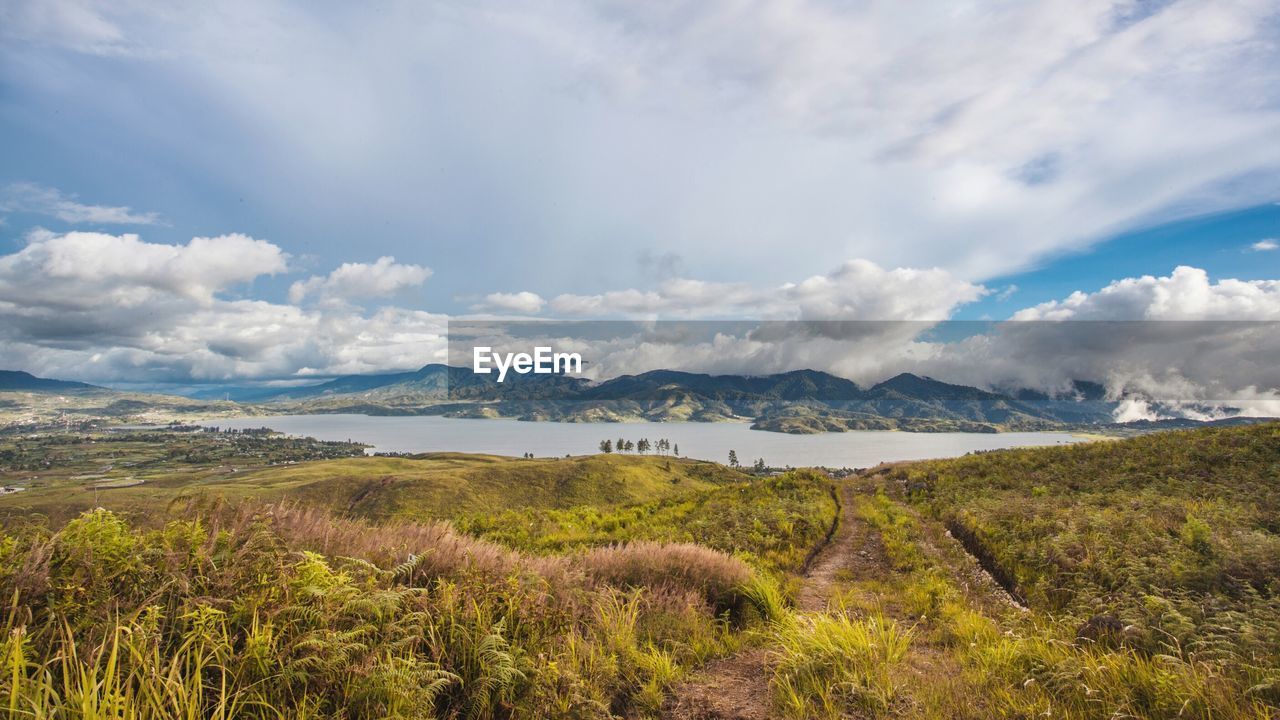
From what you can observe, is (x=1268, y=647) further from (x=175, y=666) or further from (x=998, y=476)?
(x=998, y=476)

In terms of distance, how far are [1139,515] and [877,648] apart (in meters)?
13.1

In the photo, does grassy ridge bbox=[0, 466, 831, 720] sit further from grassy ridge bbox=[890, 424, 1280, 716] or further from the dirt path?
grassy ridge bbox=[890, 424, 1280, 716]

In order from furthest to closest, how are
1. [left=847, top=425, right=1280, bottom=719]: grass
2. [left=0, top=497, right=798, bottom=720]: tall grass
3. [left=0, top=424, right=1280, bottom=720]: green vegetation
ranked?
[left=847, top=425, right=1280, bottom=719]: grass
[left=0, top=424, right=1280, bottom=720]: green vegetation
[left=0, top=497, right=798, bottom=720]: tall grass

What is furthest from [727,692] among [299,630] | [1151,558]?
[1151,558]

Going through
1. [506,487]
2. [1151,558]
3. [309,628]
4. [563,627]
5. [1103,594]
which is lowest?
[506,487]

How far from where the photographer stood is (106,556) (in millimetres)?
3836

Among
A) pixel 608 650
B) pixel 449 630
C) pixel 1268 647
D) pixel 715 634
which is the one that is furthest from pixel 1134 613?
pixel 449 630

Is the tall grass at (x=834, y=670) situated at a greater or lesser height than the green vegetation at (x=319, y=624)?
lesser

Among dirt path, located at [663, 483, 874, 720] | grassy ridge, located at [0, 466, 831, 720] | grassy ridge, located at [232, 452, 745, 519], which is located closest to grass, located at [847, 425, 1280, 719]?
dirt path, located at [663, 483, 874, 720]

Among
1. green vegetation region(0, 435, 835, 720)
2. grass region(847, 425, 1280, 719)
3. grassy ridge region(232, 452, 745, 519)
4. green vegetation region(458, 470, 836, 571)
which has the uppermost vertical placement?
green vegetation region(0, 435, 835, 720)

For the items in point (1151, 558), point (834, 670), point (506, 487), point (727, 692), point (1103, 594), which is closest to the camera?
point (834, 670)

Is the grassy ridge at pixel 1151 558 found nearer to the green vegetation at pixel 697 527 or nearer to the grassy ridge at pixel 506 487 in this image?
the green vegetation at pixel 697 527

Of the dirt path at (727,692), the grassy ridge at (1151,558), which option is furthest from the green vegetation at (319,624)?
the grassy ridge at (1151,558)

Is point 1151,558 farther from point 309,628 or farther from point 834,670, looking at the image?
point 309,628
